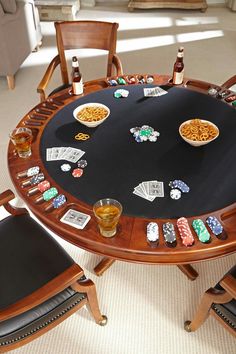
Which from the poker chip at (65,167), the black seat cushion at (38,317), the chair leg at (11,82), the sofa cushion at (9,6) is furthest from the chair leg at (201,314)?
the sofa cushion at (9,6)

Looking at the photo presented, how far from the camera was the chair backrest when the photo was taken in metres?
2.36

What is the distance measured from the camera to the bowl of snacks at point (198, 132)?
1497 millimetres

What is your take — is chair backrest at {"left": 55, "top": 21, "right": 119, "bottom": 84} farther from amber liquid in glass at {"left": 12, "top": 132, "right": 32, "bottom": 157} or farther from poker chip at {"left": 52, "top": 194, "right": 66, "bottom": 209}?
poker chip at {"left": 52, "top": 194, "right": 66, "bottom": 209}

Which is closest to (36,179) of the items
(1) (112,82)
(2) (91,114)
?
(2) (91,114)

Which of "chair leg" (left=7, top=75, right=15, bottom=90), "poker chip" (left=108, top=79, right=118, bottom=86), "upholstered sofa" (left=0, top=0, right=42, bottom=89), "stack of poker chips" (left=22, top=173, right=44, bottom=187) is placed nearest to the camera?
"stack of poker chips" (left=22, top=173, right=44, bottom=187)

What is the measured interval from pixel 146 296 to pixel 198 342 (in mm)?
346

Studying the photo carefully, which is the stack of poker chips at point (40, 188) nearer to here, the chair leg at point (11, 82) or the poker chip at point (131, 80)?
the poker chip at point (131, 80)

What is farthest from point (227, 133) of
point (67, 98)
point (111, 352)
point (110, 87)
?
point (111, 352)

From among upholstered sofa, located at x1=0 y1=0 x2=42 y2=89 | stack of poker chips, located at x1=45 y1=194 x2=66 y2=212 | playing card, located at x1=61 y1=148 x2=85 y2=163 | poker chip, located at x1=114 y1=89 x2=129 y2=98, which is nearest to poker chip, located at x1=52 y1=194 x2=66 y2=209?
stack of poker chips, located at x1=45 y1=194 x2=66 y2=212

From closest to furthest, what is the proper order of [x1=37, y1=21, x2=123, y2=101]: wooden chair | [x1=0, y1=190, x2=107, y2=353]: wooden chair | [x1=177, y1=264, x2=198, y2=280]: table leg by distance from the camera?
[x1=0, y1=190, x2=107, y2=353]: wooden chair
[x1=177, y1=264, x2=198, y2=280]: table leg
[x1=37, y1=21, x2=123, y2=101]: wooden chair

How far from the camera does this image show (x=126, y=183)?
1.36 metres

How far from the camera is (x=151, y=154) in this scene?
4.95ft

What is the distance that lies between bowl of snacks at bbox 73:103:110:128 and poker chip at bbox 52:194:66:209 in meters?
0.49

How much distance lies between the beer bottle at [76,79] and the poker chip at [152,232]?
1047mm
